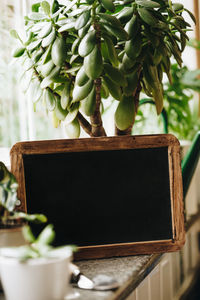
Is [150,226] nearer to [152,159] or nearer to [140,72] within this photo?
[152,159]

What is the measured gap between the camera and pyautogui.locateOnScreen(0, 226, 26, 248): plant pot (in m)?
0.82

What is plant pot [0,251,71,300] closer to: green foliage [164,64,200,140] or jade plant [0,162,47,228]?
jade plant [0,162,47,228]

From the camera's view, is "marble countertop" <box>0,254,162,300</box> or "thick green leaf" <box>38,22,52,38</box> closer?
"marble countertop" <box>0,254,162,300</box>

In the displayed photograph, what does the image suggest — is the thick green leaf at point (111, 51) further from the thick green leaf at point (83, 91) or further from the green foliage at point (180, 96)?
the green foliage at point (180, 96)

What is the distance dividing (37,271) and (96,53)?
1.55ft

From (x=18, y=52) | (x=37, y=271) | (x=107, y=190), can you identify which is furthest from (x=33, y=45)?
(x=37, y=271)

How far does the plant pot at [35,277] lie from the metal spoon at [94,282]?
11cm

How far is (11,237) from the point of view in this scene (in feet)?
2.71

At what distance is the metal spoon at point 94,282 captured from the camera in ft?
2.61

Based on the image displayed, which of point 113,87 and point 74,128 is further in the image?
point 74,128

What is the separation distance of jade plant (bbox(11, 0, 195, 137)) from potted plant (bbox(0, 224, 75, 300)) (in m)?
0.37

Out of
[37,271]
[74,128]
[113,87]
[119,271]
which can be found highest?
[113,87]

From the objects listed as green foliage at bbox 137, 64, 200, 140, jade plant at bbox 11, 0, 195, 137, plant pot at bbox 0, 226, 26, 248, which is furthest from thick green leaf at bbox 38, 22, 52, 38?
green foliage at bbox 137, 64, 200, 140

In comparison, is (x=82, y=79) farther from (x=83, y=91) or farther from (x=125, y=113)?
(x=125, y=113)
